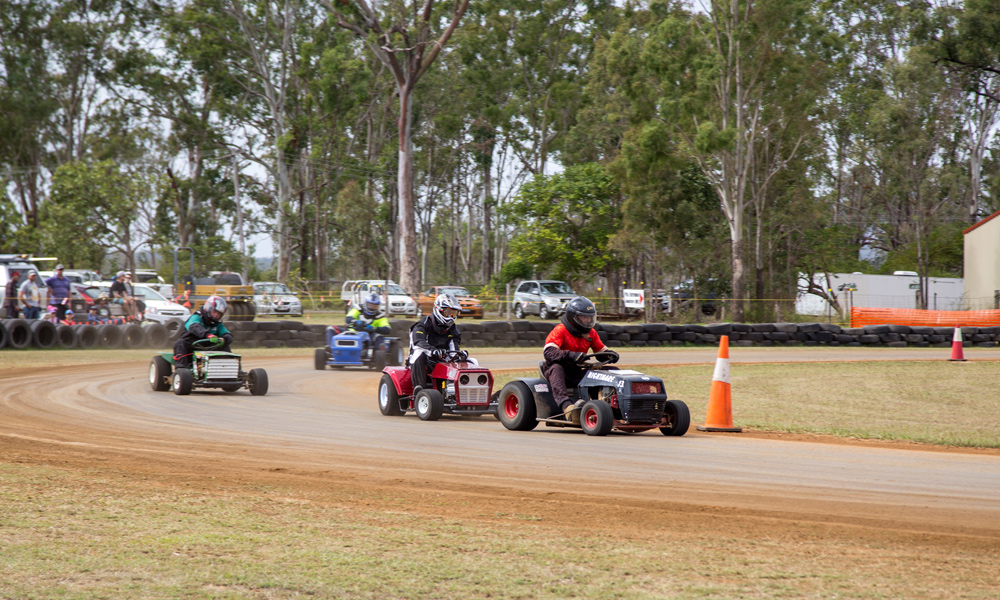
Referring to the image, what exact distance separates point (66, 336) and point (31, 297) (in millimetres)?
1907

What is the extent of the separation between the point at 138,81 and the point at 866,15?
4449 cm

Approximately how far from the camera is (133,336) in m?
24.2

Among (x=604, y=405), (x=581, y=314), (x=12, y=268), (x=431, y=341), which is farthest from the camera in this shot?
(x=12, y=268)

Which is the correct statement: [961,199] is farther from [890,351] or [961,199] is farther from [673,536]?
[673,536]

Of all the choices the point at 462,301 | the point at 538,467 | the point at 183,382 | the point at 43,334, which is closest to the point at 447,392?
the point at 538,467

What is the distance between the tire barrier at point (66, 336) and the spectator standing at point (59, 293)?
4.88 ft

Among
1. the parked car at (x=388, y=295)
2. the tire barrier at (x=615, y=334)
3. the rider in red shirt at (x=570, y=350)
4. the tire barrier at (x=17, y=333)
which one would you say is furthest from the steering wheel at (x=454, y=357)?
the parked car at (x=388, y=295)

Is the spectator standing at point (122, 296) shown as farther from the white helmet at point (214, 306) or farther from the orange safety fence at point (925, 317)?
the orange safety fence at point (925, 317)

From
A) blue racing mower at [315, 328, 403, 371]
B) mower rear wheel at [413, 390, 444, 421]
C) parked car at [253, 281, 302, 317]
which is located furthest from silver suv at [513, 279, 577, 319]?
mower rear wheel at [413, 390, 444, 421]

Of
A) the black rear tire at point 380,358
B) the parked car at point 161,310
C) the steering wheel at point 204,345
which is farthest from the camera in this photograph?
the parked car at point 161,310

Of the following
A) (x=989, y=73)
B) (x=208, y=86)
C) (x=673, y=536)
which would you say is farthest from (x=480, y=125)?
(x=673, y=536)

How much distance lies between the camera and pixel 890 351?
2569 centimetres

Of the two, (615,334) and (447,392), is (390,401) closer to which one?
(447,392)

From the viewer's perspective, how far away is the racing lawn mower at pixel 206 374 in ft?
45.5
